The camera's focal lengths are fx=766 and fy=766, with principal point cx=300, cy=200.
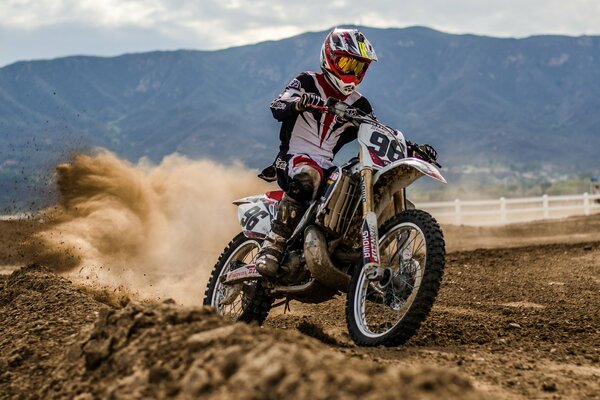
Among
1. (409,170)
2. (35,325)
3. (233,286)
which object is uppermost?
(409,170)

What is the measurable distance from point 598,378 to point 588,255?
943cm

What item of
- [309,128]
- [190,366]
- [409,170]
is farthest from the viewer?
[309,128]

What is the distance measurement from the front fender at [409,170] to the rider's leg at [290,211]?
0.69 m

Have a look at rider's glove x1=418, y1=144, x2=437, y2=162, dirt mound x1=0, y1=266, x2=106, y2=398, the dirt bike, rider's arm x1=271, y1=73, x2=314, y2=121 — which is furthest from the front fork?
dirt mound x1=0, y1=266, x2=106, y2=398

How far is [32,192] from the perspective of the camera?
42.7 ft

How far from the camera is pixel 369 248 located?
217 inches

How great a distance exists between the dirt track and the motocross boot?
2.12 feet

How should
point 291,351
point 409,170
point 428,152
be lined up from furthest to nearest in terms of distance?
point 428,152 → point 409,170 → point 291,351

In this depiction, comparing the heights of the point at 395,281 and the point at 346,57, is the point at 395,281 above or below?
below

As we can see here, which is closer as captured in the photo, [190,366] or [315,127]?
[190,366]

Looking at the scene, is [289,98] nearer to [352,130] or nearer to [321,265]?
[352,130]

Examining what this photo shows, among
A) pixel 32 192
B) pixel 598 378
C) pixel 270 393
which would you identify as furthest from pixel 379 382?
pixel 32 192

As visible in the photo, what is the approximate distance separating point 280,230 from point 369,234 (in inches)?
43.0

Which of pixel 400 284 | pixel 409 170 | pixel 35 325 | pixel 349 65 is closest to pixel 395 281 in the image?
pixel 400 284
